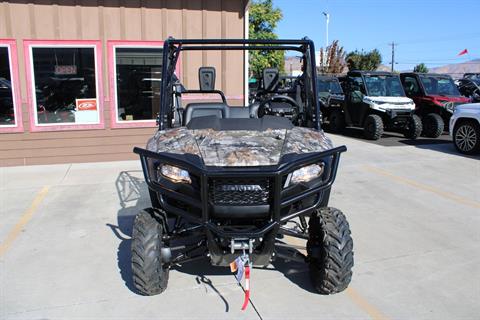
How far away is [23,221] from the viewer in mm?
5672

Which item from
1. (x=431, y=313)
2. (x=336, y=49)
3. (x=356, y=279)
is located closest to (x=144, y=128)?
(x=356, y=279)

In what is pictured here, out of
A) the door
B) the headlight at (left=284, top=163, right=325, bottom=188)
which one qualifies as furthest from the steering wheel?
the door

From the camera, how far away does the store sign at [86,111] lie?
9109 millimetres

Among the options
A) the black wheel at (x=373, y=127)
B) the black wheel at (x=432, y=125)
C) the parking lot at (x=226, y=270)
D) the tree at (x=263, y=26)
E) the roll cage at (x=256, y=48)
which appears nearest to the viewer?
the parking lot at (x=226, y=270)

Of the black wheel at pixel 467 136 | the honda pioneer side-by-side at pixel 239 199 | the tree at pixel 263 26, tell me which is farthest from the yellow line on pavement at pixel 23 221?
the tree at pixel 263 26

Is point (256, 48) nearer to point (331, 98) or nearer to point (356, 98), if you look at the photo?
point (356, 98)

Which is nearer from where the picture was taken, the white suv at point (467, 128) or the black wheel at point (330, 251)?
the black wheel at point (330, 251)

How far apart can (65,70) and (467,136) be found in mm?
8738

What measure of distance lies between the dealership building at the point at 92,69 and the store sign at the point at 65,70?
20 mm

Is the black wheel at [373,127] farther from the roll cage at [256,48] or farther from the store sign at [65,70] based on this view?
the roll cage at [256,48]

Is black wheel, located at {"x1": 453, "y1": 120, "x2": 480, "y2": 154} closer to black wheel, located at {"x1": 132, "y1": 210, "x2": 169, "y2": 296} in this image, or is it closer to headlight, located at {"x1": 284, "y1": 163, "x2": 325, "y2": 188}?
headlight, located at {"x1": 284, "y1": 163, "x2": 325, "y2": 188}

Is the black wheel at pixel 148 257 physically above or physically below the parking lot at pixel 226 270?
above

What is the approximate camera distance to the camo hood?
131 inches

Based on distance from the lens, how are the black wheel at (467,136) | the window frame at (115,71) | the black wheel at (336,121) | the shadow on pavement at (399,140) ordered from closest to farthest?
the window frame at (115,71)
the black wheel at (467,136)
the shadow on pavement at (399,140)
the black wheel at (336,121)
